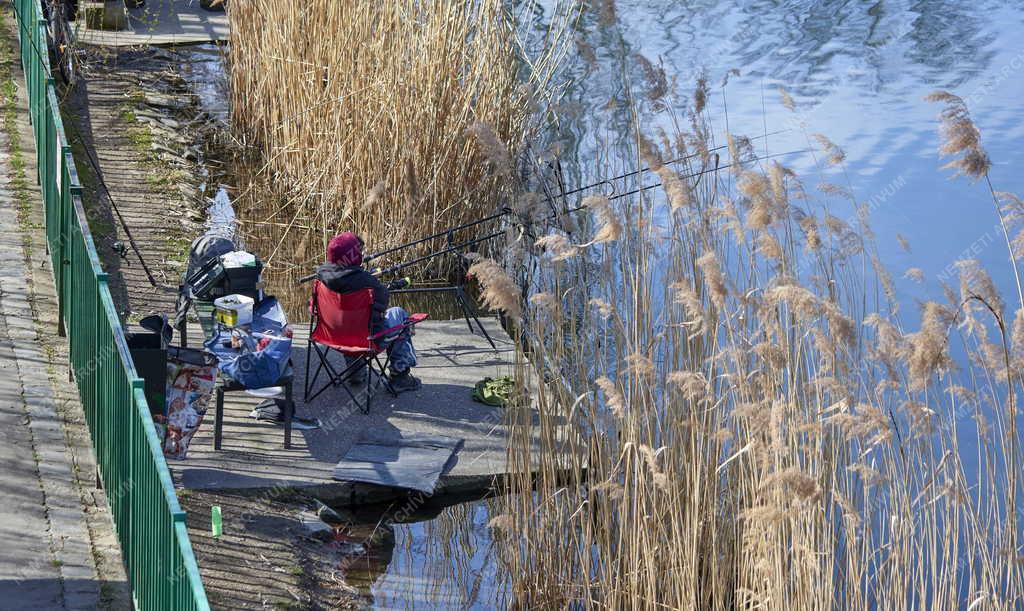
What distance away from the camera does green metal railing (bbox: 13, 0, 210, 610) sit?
3.85 meters

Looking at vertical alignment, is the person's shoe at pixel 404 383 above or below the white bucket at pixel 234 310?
below

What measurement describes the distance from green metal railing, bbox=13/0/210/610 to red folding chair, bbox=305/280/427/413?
129 centimetres

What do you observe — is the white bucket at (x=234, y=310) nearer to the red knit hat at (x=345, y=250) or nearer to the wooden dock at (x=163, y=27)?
the red knit hat at (x=345, y=250)

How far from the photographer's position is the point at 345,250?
23.1 feet

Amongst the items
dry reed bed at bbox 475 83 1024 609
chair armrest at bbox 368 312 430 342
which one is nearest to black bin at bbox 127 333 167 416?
chair armrest at bbox 368 312 430 342

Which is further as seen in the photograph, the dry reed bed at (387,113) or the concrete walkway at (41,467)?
the dry reed bed at (387,113)

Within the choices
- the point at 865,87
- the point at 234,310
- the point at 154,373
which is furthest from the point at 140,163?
the point at 865,87

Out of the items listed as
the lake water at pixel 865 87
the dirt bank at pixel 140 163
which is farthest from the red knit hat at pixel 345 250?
the lake water at pixel 865 87

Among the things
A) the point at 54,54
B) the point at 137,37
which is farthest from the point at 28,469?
the point at 137,37

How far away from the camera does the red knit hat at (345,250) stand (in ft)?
23.0

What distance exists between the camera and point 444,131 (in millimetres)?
9297

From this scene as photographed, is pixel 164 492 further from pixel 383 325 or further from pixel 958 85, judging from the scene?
pixel 958 85

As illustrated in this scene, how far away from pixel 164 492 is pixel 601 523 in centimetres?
214

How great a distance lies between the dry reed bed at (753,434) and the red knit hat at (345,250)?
160 cm
